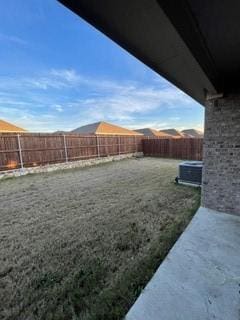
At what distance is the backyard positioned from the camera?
5.10 feet

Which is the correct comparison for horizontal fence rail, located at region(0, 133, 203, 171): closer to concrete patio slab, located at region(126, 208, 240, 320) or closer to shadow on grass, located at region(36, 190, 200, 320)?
shadow on grass, located at region(36, 190, 200, 320)

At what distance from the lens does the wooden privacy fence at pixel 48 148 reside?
7.59m

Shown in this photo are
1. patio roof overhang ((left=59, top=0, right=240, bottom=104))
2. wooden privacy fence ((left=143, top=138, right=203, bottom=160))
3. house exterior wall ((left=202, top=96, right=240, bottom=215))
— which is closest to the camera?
patio roof overhang ((left=59, top=0, right=240, bottom=104))

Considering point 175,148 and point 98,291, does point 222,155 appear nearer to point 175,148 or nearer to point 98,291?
point 98,291

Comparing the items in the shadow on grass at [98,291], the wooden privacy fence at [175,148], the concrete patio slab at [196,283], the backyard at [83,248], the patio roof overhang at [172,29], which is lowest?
the backyard at [83,248]

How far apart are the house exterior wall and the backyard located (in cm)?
58

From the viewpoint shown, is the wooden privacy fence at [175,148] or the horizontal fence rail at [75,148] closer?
the horizontal fence rail at [75,148]

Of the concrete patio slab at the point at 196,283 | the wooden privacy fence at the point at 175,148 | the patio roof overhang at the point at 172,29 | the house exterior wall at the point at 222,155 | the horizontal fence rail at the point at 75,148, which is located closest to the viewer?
the patio roof overhang at the point at 172,29

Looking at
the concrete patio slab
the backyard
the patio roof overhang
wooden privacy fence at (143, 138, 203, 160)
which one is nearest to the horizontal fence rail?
wooden privacy fence at (143, 138, 203, 160)

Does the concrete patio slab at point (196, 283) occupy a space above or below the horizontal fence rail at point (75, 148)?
below

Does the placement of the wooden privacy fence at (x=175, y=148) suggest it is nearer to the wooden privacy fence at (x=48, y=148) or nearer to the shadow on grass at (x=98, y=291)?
the wooden privacy fence at (x=48, y=148)

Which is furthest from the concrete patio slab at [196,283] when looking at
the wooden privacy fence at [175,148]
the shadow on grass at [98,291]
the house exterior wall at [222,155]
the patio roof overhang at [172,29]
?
the wooden privacy fence at [175,148]

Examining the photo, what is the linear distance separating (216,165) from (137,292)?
2779 mm

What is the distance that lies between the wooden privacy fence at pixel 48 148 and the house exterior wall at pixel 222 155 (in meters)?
8.01
